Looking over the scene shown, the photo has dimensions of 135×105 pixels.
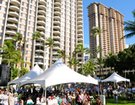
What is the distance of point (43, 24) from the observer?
9538cm

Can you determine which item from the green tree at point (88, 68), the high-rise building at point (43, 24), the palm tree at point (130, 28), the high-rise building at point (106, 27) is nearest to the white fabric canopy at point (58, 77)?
the palm tree at point (130, 28)

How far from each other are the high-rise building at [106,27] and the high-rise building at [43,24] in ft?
176

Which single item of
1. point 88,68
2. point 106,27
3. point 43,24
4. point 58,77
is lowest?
point 58,77

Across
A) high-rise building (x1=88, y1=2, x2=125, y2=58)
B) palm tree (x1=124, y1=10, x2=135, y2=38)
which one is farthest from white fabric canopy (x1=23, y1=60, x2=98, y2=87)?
high-rise building (x1=88, y1=2, x2=125, y2=58)

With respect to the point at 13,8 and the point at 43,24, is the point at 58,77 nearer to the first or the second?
the point at 13,8

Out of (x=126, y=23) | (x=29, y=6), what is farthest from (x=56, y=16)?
(x=126, y=23)

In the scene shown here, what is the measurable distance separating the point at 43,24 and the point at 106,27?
280 ft

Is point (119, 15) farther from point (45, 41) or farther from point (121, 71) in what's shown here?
point (121, 71)

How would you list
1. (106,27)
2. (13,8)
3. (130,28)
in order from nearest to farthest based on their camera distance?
(130,28)
(13,8)
(106,27)

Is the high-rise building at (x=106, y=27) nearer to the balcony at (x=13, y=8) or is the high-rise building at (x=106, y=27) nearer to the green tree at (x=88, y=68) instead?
the green tree at (x=88, y=68)

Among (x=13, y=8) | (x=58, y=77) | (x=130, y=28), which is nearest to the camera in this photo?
(x=58, y=77)

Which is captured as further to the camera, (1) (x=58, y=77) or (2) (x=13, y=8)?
(2) (x=13, y=8)

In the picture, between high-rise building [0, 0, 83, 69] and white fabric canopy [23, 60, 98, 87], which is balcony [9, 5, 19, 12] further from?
white fabric canopy [23, 60, 98, 87]

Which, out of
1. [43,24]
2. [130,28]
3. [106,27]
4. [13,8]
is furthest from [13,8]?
[106,27]
